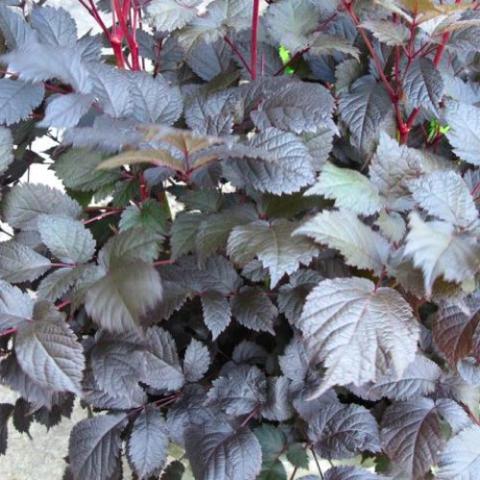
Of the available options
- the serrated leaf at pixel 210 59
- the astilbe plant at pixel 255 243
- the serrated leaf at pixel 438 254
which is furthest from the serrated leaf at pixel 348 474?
the serrated leaf at pixel 210 59

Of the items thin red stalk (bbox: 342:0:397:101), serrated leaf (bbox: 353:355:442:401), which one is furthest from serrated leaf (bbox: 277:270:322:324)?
thin red stalk (bbox: 342:0:397:101)

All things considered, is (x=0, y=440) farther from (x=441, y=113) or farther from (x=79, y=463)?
(x=441, y=113)

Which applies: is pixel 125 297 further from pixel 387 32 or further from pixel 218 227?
Result: pixel 387 32

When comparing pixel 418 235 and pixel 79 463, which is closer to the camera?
pixel 418 235

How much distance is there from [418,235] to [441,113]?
0.92 feet

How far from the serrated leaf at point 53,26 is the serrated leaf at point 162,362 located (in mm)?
331

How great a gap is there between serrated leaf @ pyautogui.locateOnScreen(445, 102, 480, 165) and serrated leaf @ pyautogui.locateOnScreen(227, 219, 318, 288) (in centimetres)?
19

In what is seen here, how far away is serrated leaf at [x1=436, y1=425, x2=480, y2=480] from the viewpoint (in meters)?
0.61

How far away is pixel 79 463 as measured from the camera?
0.66 meters

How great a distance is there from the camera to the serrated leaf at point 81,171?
2.21 ft

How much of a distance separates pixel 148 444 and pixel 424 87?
1.44ft

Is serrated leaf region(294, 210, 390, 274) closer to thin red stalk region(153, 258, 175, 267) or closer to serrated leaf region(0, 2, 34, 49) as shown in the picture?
thin red stalk region(153, 258, 175, 267)

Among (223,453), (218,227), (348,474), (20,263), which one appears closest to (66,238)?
(20,263)

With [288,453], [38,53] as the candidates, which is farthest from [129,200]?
[288,453]
